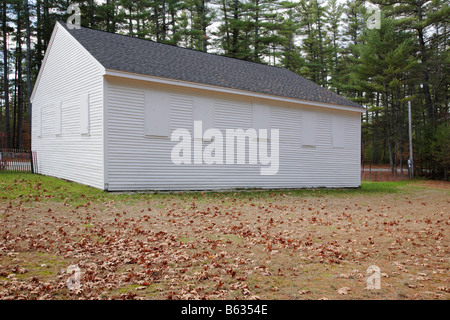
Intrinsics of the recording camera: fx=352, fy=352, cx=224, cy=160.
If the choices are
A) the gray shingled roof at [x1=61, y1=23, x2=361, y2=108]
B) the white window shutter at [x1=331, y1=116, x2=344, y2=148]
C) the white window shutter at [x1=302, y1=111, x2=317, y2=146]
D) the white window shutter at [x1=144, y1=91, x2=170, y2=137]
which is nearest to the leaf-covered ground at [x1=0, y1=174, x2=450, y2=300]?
the white window shutter at [x1=144, y1=91, x2=170, y2=137]

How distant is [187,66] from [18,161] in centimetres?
1112

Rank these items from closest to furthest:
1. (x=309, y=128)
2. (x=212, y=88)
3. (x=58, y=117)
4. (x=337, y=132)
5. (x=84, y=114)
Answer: (x=84, y=114) < (x=212, y=88) < (x=58, y=117) < (x=309, y=128) < (x=337, y=132)

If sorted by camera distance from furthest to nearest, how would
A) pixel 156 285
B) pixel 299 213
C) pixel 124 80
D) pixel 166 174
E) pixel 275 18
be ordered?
pixel 275 18, pixel 166 174, pixel 124 80, pixel 299 213, pixel 156 285

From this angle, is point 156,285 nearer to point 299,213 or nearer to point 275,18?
point 299,213

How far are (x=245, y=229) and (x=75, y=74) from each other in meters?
11.3

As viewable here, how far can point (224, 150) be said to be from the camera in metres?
15.1

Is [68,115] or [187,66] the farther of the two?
[187,66]

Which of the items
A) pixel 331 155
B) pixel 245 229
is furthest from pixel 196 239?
pixel 331 155

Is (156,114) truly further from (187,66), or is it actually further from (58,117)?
(58,117)

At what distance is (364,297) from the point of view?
379cm

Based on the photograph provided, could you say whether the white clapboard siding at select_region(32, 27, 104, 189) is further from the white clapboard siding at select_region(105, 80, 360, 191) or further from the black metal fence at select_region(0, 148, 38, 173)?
the white clapboard siding at select_region(105, 80, 360, 191)

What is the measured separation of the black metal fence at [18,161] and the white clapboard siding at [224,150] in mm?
8910

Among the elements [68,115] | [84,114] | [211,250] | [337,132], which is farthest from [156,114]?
[337,132]

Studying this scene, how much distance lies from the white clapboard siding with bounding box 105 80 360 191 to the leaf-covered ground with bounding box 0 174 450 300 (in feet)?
8.66
